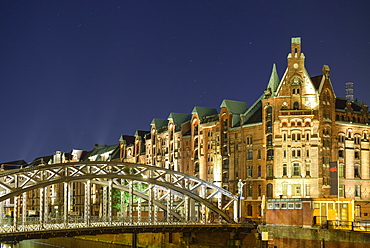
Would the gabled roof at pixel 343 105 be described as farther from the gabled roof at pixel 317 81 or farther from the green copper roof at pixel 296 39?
the green copper roof at pixel 296 39

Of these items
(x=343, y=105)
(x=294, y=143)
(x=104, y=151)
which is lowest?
(x=294, y=143)

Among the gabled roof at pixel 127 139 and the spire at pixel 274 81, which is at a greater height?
the spire at pixel 274 81

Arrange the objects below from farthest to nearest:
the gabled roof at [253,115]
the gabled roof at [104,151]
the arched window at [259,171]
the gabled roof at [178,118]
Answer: the gabled roof at [104,151], the gabled roof at [178,118], the gabled roof at [253,115], the arched window at [259,171]

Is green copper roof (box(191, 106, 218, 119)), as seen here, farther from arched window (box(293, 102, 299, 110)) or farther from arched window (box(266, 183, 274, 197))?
arched window (box(293, 102, 299, 110))

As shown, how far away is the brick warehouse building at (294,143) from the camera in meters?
64.3

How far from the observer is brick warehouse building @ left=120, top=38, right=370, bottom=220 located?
6431 centimetres

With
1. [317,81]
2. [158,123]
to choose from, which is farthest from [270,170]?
[158,123]

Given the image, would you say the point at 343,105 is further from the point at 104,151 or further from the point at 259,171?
the point at 104,151

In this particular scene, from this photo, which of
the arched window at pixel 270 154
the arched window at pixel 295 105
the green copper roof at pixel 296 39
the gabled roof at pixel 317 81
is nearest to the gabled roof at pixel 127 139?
the arched window at pixel 270 154

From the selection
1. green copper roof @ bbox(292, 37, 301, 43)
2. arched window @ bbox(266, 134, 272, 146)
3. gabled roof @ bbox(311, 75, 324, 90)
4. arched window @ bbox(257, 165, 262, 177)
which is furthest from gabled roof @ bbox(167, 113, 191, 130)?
green copper roof @ bbox(292, 37, 301, 43)

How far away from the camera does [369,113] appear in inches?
2842

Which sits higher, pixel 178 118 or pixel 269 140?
pixel 178 118

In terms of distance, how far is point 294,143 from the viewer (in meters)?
64.9

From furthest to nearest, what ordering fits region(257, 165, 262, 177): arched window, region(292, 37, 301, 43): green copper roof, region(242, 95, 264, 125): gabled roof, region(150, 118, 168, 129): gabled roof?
region(150, 118, 168, 129): gabled roof, region(242, 95, 264, 125): gabled roof, region(257, 165, 262, 177): arched window, region(292, 37, 301, 43): green copper roof
